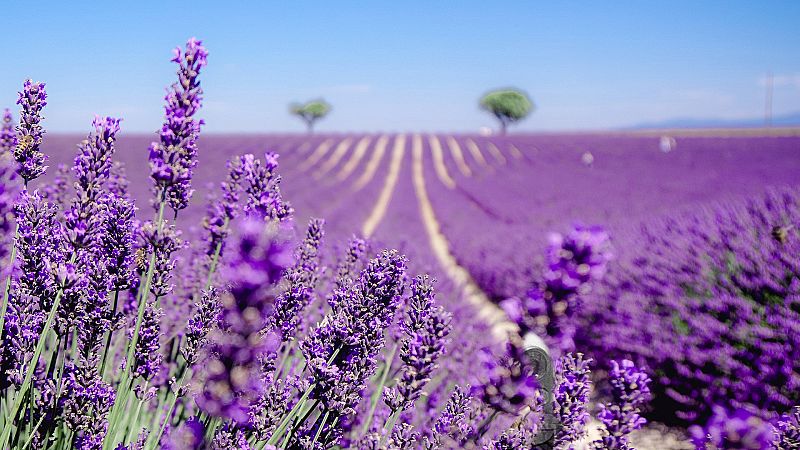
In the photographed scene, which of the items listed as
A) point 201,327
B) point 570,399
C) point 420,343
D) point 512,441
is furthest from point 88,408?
point 570,399

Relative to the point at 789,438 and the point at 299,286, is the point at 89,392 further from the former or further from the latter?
the point at 789,438

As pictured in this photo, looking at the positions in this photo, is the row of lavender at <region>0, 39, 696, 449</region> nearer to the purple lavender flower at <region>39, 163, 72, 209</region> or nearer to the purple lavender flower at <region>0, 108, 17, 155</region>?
the purple lavender flower at <region>0, 108, 17, 155</region>

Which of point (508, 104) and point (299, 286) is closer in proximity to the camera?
point (299, 286)

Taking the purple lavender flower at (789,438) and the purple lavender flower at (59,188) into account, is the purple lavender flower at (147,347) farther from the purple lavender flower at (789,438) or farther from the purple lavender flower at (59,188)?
the purple lavender flower at (789,438)

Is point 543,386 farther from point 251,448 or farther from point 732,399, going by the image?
point 732,399

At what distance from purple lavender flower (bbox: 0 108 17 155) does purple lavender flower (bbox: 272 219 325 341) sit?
84 cm

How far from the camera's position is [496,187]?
59.6ft

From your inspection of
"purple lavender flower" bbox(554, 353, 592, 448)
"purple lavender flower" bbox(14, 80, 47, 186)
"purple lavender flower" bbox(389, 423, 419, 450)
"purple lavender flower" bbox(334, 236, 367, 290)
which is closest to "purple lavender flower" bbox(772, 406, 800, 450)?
"purple lavender flower" bbox(554, 353, 592, 448)

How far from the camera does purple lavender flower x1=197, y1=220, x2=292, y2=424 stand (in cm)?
70

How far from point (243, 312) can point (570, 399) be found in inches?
33.9

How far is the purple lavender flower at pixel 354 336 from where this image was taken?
125 centimetres

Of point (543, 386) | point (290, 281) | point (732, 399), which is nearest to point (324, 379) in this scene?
point (290, 281)

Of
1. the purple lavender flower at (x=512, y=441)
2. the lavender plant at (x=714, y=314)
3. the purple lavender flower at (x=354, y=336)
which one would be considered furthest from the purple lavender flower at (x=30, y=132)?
the lavender plant at (x=714, y=314)

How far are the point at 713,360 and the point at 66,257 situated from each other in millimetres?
A: 3317
